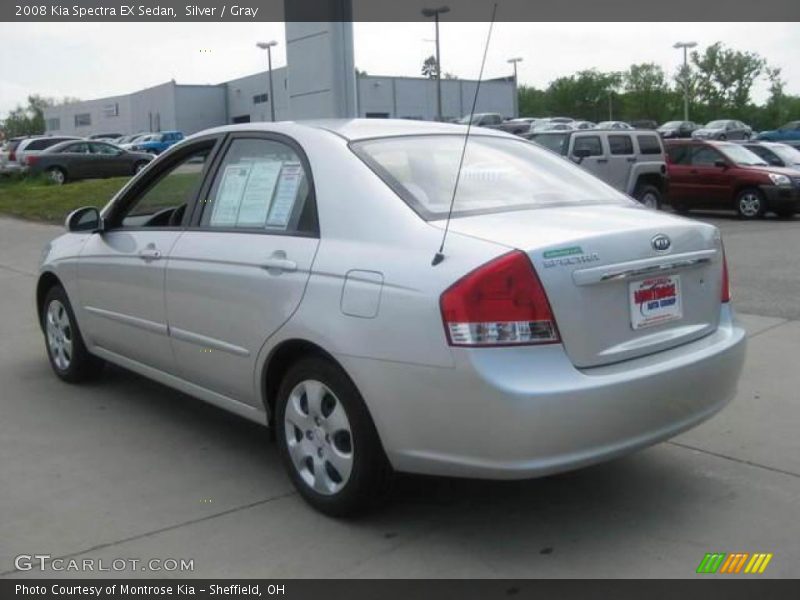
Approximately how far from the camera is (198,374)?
447 centimetres

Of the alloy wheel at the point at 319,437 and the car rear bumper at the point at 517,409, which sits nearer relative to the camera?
the car rear bumper at the point at 517,409

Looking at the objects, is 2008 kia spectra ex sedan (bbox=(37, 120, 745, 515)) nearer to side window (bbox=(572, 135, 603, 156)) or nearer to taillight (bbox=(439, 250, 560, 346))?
taillight (bbox=(439, 250, 560, 346))

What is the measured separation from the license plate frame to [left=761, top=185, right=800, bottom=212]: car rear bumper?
46.4ft

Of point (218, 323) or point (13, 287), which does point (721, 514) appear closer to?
point (218, 323)

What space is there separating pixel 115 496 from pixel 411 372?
169cm

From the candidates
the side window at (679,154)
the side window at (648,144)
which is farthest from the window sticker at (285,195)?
the side window at (679,154)

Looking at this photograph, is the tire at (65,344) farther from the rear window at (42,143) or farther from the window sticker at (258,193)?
the rear window at (42,143)

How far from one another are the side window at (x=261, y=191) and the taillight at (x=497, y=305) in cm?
94

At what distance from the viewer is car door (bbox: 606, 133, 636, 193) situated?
54.3 ft

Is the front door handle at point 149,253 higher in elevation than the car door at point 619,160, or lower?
lower

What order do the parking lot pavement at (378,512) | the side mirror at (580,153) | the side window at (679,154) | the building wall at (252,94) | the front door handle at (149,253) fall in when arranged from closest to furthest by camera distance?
the parking lot pavement at (378,512), the front door handle at (149,253), the side mirror at (580,153), the side window at (679,154), the building wall at (252,94)

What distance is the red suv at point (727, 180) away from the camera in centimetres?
1648

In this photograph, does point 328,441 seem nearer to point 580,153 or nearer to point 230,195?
point 230,195

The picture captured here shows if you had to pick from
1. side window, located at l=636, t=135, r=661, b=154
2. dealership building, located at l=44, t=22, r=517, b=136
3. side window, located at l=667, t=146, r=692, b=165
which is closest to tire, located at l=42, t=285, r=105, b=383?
side window, located at l=636, t=135, r=661, b=154
